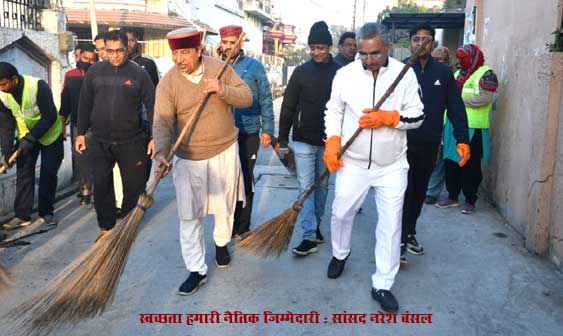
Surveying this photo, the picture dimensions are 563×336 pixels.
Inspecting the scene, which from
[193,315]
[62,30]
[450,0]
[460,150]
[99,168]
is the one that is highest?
[450,0]

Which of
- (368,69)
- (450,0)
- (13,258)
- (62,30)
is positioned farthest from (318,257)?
(450,0)

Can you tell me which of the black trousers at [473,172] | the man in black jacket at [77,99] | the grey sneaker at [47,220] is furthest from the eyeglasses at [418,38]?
the grey sneaker at [47,220]

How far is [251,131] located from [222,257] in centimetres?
118

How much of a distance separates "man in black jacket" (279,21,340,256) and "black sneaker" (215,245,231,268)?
580mm

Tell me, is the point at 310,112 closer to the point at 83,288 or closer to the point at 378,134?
the point at 378,134

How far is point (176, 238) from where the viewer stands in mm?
4980

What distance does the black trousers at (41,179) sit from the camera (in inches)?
210

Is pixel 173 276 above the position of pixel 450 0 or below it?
below

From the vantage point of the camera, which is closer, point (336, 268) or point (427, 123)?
point (336, 268)

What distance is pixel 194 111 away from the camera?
3.70m

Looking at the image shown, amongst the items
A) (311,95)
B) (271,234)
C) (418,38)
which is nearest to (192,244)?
(271,234)

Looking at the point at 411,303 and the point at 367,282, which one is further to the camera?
the point at 367,282

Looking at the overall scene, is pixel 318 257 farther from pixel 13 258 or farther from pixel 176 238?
pixel 13 258

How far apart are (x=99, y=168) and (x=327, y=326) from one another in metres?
2.60
